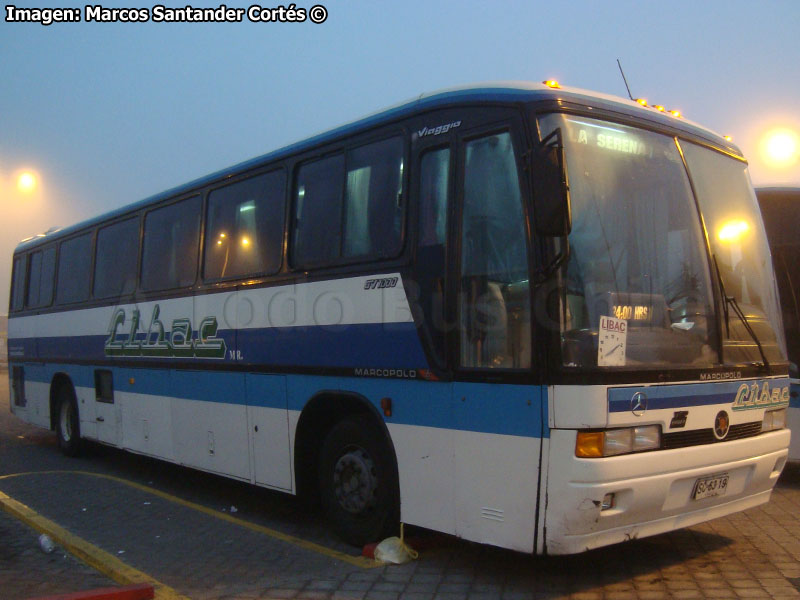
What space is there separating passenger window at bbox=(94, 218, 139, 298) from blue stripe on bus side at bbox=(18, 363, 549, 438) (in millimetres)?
2247

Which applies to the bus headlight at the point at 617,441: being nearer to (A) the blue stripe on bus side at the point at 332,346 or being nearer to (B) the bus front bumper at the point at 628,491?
(B) the bus front bumper at the point at 628,491

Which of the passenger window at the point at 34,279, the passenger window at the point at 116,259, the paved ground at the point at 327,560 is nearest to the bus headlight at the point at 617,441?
the paved ground at the point at 327,560

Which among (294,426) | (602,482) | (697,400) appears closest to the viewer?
(602,482)

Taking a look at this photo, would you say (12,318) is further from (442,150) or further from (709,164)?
(709,164)

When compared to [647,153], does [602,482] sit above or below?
below

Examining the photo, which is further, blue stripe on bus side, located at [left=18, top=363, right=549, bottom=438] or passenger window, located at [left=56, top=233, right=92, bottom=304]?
passenger window, located at [left=56, top=233, right=92, bottom=304]

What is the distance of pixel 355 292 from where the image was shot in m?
6.18

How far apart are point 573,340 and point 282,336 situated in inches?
121

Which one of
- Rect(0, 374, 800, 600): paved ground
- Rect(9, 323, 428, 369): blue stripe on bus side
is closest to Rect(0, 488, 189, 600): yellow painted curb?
Rect(0, 374, 800, 600): paved ground

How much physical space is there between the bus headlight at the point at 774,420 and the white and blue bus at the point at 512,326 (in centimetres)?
2

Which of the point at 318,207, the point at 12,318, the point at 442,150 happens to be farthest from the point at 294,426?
the point at 12,318

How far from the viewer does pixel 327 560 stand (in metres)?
6.08

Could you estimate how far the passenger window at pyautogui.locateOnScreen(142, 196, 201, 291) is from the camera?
28.9 ft

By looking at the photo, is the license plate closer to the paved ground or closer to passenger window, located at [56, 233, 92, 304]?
the paved ground
